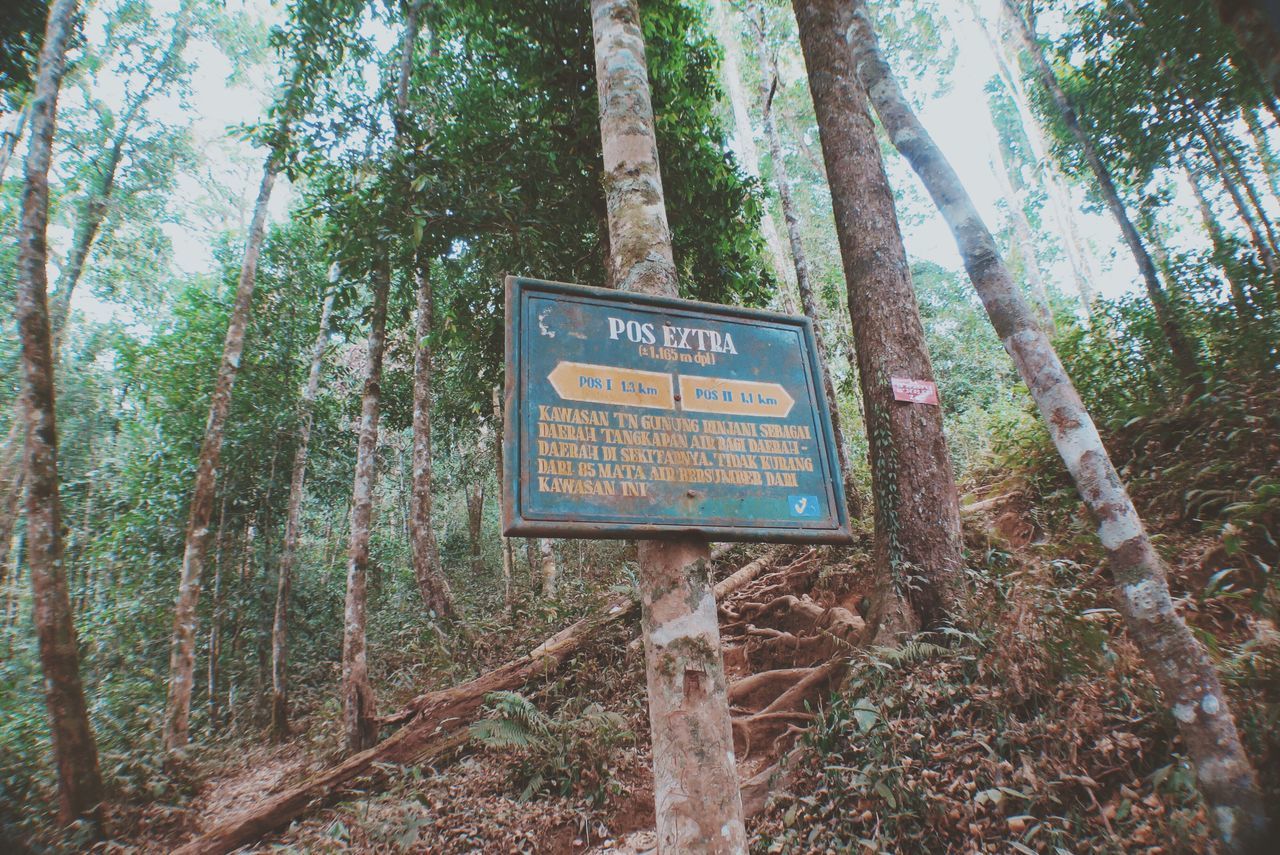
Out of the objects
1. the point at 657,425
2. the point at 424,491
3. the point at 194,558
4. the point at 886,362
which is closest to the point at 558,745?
the point at 657,425

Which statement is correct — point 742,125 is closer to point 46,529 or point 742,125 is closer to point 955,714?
point 955,714

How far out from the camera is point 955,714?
3547mm

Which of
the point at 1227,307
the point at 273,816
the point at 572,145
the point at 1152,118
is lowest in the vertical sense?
the point at 273,816

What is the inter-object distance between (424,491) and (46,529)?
16.7ft

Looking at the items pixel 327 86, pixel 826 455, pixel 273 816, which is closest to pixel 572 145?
pixel 327 86

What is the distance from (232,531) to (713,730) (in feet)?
47.0

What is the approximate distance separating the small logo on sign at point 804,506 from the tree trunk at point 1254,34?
1857 mm

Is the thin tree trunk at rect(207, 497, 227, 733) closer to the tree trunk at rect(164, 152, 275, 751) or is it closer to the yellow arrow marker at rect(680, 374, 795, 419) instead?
the tree trunk at rect(164, 152, 275, 751)

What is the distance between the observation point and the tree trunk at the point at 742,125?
47.5 ft

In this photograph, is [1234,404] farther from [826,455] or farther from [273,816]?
[273,816]

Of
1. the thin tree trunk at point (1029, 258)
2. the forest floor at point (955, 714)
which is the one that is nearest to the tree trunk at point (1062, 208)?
the thin tree trunk at point (1029, 258)

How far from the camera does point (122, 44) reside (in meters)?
13.0

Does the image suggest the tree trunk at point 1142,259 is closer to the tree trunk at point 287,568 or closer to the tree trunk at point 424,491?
the tree trunk at point 424,491

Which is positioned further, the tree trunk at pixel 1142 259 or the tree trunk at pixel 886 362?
the tree trunk at pixel 1142 259
